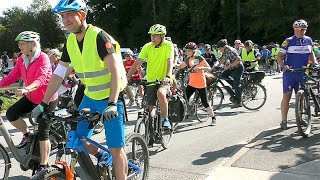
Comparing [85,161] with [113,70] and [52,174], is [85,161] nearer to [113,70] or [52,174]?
[52,174]

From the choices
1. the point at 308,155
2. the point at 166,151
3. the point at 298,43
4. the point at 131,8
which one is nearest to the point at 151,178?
the point at 166,151

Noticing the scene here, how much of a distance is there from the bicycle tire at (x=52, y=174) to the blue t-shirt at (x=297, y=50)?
16.7 ft

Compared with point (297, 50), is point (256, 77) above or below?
below

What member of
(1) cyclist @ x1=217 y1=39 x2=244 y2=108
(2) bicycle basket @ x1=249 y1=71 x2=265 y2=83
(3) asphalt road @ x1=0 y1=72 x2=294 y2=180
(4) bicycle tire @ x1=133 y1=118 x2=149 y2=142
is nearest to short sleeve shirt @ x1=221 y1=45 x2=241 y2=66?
(1) cyclist @ x1=217 y1=39 x2=244 y2=108

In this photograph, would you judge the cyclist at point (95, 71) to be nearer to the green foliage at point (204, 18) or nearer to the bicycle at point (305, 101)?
the bicycle at point (305, 101)

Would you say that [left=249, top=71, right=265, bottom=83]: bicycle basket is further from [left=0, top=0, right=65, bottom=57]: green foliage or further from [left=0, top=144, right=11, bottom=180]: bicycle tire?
[left=0, top=0, right=65, bottom=57]: green foliage

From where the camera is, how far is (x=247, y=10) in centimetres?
4384

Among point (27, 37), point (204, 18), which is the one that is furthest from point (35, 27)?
point (27, 37)

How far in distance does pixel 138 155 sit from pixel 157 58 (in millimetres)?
2171

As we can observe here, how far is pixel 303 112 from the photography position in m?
6.77

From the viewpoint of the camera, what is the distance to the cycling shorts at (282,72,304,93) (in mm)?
7054

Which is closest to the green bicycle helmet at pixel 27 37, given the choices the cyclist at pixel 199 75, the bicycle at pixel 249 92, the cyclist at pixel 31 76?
the cyclist at pixel 31 76

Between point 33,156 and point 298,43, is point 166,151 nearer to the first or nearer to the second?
point 33,156

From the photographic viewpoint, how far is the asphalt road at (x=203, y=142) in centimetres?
547
